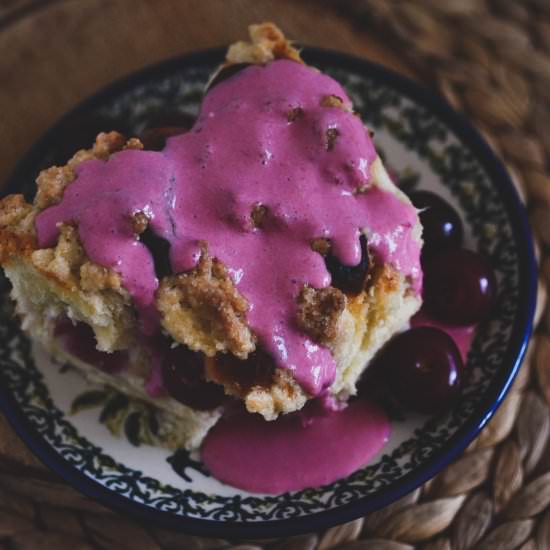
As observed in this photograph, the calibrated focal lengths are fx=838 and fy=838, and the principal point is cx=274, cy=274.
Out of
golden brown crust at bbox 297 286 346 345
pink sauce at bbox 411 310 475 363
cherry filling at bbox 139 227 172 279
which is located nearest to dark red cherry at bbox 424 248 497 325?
pink sauce at bbox 411 310 475 363

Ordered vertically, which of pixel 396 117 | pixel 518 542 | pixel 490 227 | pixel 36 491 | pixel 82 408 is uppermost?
pixel 396 117

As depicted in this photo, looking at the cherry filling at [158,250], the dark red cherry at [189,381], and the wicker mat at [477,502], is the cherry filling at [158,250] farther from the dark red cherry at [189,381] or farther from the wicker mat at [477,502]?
the wicker mat at [477,502]

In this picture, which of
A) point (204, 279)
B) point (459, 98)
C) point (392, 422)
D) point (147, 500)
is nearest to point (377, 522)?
point (392, 422)

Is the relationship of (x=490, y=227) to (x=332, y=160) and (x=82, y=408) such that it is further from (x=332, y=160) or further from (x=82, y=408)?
(x=82, y=408)

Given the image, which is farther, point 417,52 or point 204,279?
point 417,52

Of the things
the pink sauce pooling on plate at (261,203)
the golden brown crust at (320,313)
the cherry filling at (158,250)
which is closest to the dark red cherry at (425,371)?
the pink sauce pooling on plate at (261,203)

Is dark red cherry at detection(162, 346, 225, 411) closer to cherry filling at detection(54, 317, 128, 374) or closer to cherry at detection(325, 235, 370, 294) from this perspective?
cherry filling at detection(54, 317, 128, 374)
